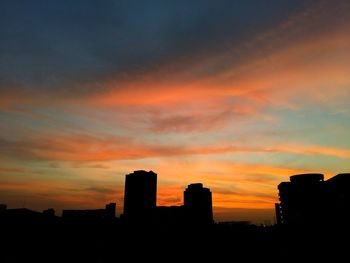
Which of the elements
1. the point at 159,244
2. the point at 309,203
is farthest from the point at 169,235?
the point at 309,203

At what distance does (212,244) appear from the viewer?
142 meters

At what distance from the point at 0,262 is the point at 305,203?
161918 millimetres

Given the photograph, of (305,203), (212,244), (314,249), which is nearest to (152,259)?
(212,244)

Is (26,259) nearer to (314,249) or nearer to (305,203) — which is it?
(314,249)

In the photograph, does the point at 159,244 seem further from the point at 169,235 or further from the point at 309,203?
the point at 309,203

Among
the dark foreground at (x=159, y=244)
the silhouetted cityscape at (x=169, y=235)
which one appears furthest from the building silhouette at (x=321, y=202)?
the dark foreground at (x=159, y=244)

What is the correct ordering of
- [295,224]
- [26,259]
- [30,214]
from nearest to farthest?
[26,259] < [30,214] < [295,224]

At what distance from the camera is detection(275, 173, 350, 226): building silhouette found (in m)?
153

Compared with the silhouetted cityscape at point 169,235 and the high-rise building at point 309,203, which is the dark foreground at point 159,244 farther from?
the high-rise building at point 309,203

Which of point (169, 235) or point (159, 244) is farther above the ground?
point (169, 235)

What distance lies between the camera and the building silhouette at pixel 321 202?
501 feet

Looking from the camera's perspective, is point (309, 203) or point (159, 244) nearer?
point (159, 244)

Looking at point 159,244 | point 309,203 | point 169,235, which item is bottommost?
point 159,244

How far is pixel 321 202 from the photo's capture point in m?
187
